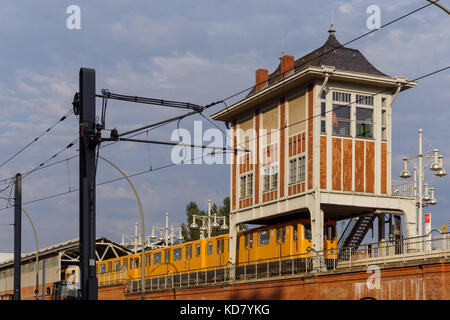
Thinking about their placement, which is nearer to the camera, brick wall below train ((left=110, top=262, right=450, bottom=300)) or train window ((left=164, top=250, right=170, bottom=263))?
brick wall below train ((left=110, top=262, right=450, bottom=300))

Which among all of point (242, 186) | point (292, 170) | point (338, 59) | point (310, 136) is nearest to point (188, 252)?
point (242, 186)

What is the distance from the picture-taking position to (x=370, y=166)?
140 feet

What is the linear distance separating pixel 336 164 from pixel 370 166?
205 centimetres

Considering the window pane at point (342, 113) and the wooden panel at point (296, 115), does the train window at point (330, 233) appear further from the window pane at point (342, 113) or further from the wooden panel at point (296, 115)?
the window pane at point (342, 113)

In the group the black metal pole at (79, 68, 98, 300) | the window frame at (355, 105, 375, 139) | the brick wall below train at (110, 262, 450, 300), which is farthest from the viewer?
the window frame at (355, 105, 375, 139)

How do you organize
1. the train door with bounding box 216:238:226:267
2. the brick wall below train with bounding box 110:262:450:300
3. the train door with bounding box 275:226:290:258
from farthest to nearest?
1. the train door with bounding box 216:238:226:267
2. the train door with bounding box 275:226:290:258
3. the brick wall below train with bounding box 110:262:450:300

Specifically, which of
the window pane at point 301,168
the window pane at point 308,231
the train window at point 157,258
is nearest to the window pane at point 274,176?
the window pane at point 301,168

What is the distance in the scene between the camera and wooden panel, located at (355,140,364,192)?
4234 centimetres

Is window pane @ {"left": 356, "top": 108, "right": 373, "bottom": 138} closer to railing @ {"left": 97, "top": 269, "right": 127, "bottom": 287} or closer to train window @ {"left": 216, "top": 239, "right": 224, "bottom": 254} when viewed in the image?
train window @ {"left": 216, "top": 239, "right": 224, "bottom": 254}

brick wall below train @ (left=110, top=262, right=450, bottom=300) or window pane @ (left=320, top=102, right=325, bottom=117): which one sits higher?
window pane @ (left=320, top=102, right=325, bottom=117)

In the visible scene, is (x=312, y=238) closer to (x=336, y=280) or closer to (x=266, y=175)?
(x=336, y=280)

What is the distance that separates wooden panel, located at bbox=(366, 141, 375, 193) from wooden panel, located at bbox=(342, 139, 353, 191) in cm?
99

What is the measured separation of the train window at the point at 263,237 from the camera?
153ft
